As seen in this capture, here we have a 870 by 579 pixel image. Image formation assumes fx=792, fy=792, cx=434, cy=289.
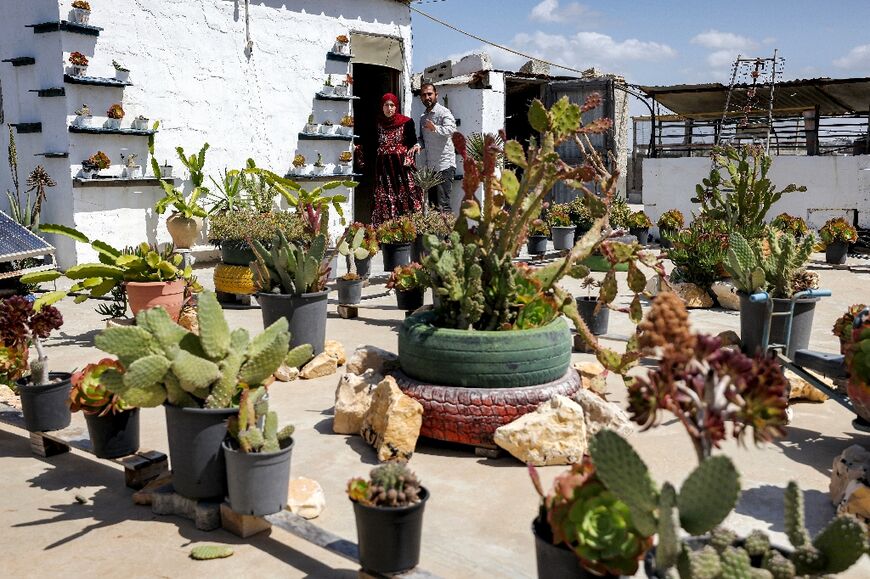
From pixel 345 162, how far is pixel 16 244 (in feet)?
24.6

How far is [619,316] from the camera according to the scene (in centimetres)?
848

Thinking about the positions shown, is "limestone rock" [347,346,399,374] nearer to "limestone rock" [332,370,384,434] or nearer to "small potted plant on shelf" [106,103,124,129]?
"limestone rock" [332,370,384,434]

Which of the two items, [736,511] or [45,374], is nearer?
[736,511]

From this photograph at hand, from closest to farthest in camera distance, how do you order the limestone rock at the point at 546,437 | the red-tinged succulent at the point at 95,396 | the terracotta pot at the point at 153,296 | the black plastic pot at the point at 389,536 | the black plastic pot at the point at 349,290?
the black plastic pot at the point at 389,536
the red-tinged succulent at the point at 95,396
the limestone rock at the point at 546,437
the terracotta pot at the point at 153,296
the black plastic pot at the point at 349,290

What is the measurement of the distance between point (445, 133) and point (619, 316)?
5476 mm

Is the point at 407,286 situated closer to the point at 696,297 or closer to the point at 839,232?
the point at 696,297

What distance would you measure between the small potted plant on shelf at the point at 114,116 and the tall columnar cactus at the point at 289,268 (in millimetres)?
4751

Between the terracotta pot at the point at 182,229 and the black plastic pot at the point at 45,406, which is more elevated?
the terracotta pot at the point at 182,229

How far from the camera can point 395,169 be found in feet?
43.2

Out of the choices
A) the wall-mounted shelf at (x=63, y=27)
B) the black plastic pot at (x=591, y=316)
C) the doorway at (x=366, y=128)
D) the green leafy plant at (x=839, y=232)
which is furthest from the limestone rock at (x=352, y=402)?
the doorway at (x=366, y=128)

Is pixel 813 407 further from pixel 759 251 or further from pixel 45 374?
pixel 45 374

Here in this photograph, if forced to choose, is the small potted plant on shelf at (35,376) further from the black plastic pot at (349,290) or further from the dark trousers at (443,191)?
the dark trousers at (443,191)

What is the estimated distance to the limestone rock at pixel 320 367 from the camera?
19.6 feet

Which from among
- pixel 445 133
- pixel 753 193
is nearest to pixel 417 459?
pixel 753 193
